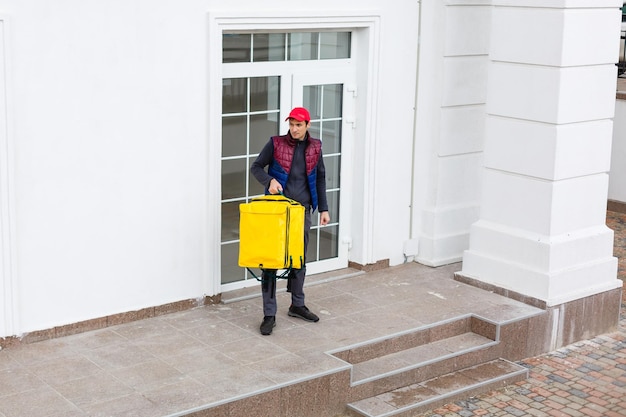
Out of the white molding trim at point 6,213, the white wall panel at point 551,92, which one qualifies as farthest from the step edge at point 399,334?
the white molding trim at point 6,213

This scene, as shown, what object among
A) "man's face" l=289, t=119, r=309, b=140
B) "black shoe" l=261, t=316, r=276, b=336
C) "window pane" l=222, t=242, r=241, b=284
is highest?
"man's face" l=289, t=119, r=309, b=140

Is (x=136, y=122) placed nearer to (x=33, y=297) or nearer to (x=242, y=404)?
(x=33, y=297)

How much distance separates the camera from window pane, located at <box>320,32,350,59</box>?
32.7 ft

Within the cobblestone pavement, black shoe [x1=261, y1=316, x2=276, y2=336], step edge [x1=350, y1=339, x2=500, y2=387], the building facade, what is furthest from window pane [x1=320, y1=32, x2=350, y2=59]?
the cobblestone pavement

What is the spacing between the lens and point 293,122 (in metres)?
8.45

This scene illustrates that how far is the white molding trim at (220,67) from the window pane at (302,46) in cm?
17

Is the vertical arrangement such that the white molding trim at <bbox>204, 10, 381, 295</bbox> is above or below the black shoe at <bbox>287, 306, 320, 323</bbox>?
above

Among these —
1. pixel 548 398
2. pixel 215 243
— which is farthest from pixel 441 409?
pixel 215 243

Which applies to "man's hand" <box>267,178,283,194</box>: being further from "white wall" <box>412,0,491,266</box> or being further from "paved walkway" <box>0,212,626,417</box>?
"white wall" <box>412,0,491,266</box>

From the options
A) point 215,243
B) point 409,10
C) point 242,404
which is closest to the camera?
point 242,404

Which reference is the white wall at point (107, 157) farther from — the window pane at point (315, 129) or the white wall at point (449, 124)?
the white wall at point (449, 124)

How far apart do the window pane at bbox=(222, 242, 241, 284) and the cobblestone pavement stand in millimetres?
2477

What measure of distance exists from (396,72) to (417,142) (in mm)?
795

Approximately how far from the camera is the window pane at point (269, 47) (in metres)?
9.41
